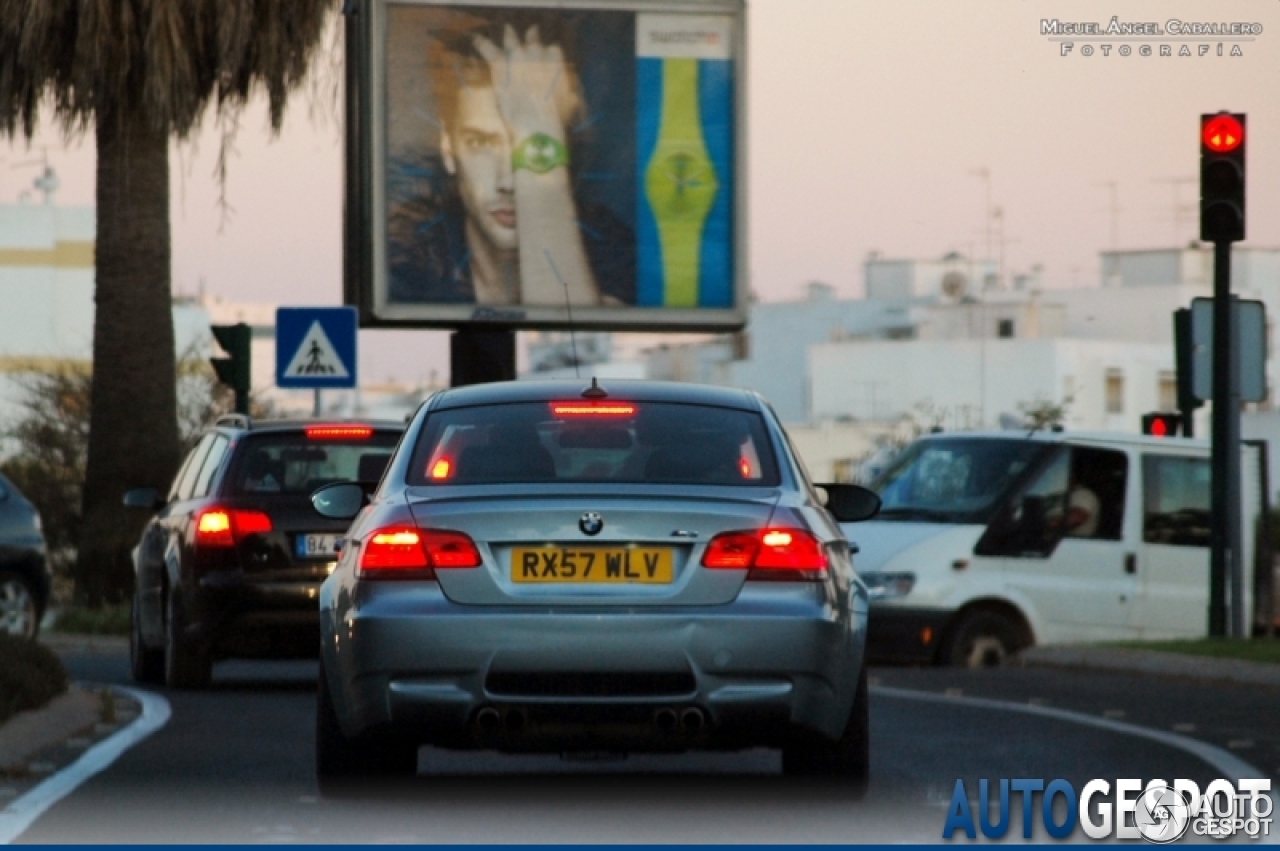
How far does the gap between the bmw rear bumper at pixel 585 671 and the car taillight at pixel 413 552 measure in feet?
0.23

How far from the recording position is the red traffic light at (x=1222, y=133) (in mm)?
19016

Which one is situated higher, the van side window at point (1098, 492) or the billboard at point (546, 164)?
the billboard at point (546, 164)

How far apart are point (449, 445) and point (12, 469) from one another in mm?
26688

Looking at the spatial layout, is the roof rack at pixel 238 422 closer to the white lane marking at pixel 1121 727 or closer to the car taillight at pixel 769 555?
the white lane marking at pixel 1121 727

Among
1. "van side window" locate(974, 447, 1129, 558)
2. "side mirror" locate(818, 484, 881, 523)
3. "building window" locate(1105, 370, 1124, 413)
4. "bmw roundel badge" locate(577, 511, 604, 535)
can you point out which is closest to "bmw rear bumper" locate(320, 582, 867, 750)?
"bmw roundel badge" locate(577, 511, 604, 535)

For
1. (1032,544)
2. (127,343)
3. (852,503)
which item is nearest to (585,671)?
(852,503)

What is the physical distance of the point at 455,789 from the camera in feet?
33.6

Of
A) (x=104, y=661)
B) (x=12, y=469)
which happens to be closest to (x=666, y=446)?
(x=104, y=661)

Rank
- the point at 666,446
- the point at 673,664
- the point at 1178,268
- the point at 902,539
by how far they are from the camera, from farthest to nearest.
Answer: the point at 1178,268 < the point at 902,539 < the point at 666,446 < the point at 673,664

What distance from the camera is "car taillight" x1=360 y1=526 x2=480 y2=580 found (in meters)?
9.35

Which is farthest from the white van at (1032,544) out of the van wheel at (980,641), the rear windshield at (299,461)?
the rear windshield at (299,461)

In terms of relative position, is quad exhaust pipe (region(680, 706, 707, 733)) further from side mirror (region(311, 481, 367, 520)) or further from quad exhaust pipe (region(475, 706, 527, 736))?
side mirror (region(311, 481, 367, 520))

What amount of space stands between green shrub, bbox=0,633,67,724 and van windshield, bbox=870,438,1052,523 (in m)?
6.36

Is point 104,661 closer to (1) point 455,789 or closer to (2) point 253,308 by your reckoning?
(1) point 455,789
